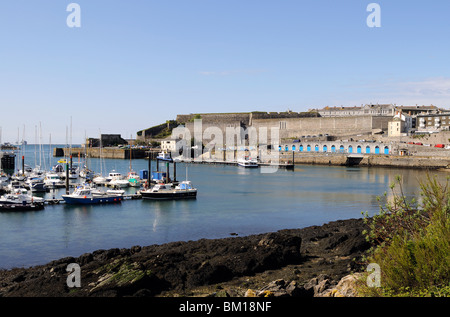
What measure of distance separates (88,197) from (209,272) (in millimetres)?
15527

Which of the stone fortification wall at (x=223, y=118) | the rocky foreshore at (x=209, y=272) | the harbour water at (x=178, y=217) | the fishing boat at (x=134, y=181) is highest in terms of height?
the stone fortification wall at (x=223, y=118)

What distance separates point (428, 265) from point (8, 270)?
10779 mm

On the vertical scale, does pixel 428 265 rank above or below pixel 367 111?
below

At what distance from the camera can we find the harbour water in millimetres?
15703

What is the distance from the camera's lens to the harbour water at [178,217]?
51.5ft

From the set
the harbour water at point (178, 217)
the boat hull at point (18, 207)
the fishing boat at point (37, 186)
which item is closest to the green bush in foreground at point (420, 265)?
the harbour water at point (178, 217)

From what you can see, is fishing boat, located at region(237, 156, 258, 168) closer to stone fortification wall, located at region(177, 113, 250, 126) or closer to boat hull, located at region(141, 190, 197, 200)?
stone fortification wall, located at region(177, 113, 250, 126)

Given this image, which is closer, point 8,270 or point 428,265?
point 428,265

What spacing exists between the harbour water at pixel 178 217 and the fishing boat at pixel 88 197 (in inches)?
20.9

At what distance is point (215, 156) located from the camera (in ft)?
207

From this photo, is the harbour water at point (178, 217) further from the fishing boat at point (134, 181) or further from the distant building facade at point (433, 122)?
the distant building facade at point (433, 122)

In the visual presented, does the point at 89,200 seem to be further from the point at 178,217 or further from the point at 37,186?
the point at 37,186
